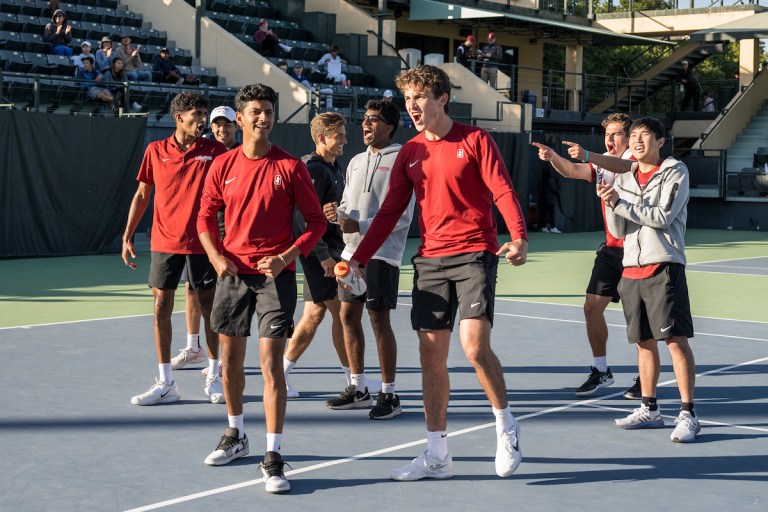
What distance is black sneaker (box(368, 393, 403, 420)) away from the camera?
760cm

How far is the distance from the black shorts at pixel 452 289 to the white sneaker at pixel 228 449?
116cm

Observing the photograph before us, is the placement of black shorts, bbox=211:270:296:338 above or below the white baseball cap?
below

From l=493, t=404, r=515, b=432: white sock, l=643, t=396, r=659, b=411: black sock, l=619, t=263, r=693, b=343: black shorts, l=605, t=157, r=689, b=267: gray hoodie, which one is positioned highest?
l=605, t=157, r=689, b=267: gray hoodie

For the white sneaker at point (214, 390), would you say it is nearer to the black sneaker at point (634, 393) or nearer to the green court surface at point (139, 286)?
the black sneaker at point (634, 393)

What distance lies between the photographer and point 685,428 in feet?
23.3

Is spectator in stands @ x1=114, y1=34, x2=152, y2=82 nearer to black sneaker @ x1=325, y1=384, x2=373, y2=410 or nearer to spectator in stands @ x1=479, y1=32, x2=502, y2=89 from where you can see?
spectator in stands @ x1=479, y1=32, x2=502, y2=89

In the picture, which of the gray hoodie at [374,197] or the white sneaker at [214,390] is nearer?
the gray hoodie at [374,197]

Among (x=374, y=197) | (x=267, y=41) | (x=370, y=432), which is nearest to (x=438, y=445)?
(x=370, y=432)

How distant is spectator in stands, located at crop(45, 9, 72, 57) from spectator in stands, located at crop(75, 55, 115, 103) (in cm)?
140

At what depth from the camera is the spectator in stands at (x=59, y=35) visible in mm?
22750

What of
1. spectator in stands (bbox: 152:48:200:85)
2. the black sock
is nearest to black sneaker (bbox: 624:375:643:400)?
the black sock

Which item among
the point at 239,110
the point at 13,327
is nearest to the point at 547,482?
the point at 239,110

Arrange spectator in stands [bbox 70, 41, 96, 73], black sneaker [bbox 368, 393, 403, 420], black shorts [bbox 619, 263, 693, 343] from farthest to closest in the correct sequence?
spectator in stands [bbox 70, 41, 96, 73], black sneaker [bbox 368, 393, 403, 420], black shorts [bbox 619, 263, 693, 343]

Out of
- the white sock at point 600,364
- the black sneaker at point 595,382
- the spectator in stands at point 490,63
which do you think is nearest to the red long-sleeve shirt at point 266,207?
the black sneaker at point 595,382
